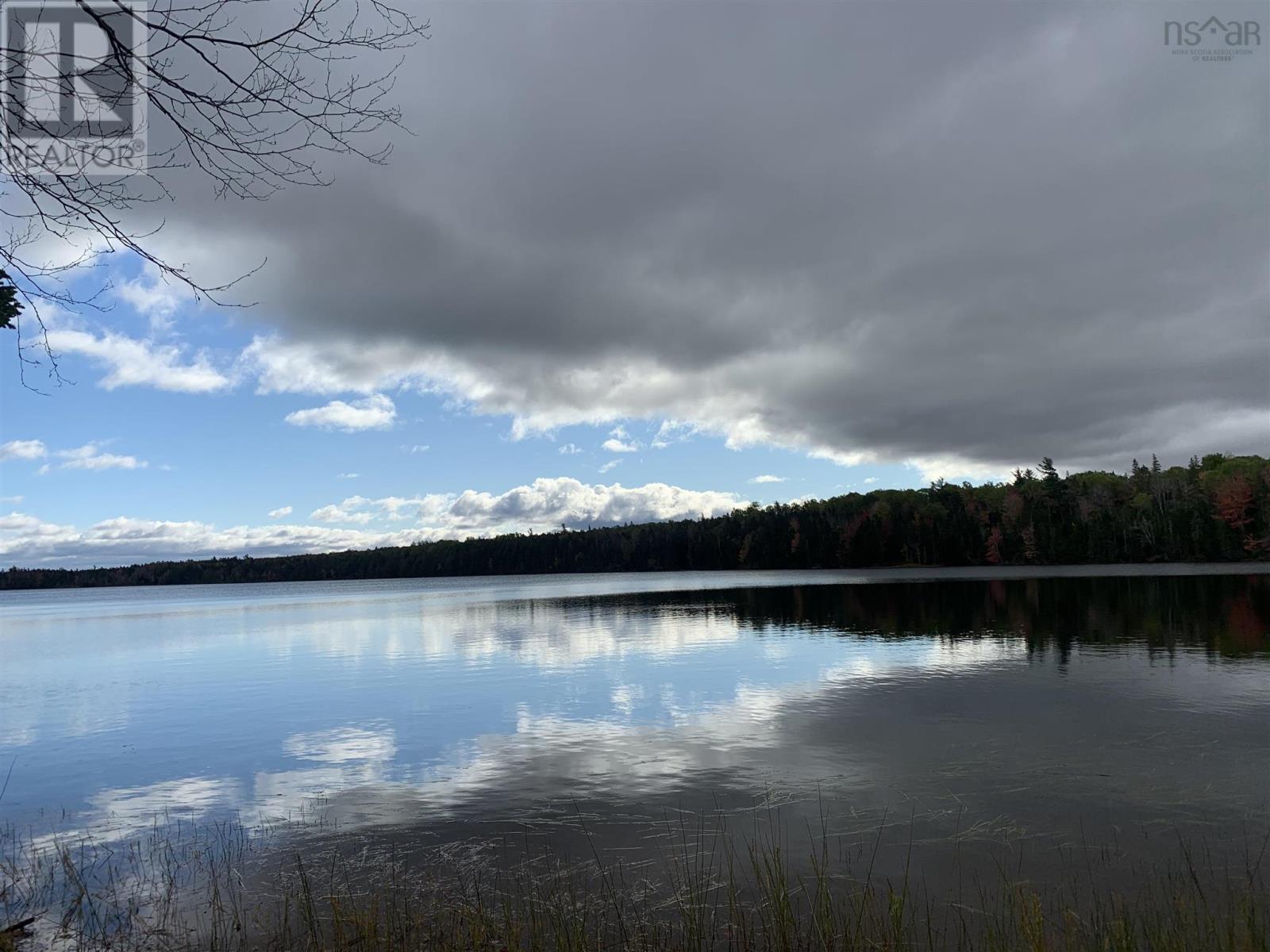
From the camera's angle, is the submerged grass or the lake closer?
the submerged grass

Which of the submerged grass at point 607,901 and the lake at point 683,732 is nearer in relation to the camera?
the submerged grass at point 607,901

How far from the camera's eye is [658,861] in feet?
42.1

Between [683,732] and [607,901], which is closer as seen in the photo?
[607,901]

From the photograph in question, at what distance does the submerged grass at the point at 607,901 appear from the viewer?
9602mm

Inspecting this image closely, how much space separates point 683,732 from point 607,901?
1221 centimetres

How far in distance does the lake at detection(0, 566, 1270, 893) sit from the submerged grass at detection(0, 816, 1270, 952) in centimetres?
120

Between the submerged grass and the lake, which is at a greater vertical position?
the submerged grass

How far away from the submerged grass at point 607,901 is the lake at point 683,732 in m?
1.20

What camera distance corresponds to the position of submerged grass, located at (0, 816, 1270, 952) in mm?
9602

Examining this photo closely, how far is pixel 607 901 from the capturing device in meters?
11.3

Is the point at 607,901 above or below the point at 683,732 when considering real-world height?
above

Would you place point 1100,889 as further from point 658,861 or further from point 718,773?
point 718,773

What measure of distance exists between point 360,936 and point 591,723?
15680 mm

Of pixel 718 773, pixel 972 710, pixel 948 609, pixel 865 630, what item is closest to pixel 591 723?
pixel 718 773
